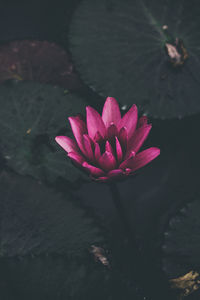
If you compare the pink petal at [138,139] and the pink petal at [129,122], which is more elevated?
the pink petal at [129,122]

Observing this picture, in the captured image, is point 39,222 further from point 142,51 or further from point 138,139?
point 142,51

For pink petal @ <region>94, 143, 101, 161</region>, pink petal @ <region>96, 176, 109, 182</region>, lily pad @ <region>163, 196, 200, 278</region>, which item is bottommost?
lily pad @ <region>163, 196, 200, 278</region>

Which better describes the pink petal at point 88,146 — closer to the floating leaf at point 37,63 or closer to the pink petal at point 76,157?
the pink petal at point 76,157

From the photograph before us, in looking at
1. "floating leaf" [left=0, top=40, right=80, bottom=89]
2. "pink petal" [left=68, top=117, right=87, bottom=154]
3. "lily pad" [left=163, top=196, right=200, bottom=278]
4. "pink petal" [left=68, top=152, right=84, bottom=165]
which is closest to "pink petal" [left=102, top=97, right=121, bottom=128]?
"pink petal" [left=68, top=117, right=87, bottom=154]

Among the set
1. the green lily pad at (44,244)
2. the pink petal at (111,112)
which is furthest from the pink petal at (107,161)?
the green lily pad at (44,244)

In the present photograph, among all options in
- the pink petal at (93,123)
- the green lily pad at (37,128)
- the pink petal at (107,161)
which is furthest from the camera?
the green lily pad at (37,128)

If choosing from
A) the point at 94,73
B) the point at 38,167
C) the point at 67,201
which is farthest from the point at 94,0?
the point at 67,201

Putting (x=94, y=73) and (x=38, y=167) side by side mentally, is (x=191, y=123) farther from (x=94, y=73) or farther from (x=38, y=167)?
(x=38, y=167)

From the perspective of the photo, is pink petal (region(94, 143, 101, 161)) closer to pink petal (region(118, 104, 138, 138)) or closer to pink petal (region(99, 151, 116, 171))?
pink petal (region(99, 151, 116, 171))
